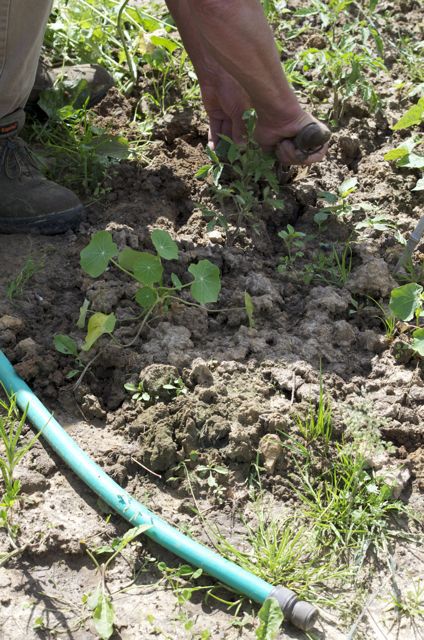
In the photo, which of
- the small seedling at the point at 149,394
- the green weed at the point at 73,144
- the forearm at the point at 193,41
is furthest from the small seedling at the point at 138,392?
the forearm at the point at 193,41

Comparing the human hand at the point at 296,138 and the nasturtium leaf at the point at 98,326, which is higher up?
the human hand at the point at 296,138

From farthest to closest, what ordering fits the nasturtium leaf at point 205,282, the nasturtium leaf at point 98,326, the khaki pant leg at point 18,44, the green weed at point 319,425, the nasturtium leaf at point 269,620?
1. the khaki pant leg at point 18,44
2. the nasturtium leaf at point 205,282
3. the nasturtium leaf at point 98,326
4. the green weed at point 319,425
5. the nasturtium leaf at point 269,620

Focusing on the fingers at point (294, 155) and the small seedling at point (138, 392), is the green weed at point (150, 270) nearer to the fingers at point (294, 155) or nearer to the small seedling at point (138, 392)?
the small seedling at point (138, 392)

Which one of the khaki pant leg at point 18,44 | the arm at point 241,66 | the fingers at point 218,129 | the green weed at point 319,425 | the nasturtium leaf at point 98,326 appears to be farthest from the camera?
the fingers at point 218,129

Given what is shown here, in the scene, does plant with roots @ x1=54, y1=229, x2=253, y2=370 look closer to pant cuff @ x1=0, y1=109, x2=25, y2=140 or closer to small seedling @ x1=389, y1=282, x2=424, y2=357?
small seedling @ x1=389, y1=282, x2=424, y2=357

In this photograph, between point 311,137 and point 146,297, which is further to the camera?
point 311,137

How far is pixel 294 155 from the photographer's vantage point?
306cm

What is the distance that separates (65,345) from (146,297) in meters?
0.27

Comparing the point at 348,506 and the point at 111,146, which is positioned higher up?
the point at 111,146

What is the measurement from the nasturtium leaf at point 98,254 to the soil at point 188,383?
98mm

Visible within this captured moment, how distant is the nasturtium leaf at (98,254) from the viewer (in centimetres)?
258

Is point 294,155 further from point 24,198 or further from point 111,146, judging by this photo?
point 24,198

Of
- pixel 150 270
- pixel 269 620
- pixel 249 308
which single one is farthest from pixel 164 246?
pixel 269 620

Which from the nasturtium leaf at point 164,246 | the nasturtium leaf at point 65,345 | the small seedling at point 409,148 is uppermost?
the small seedling at point 409,148
